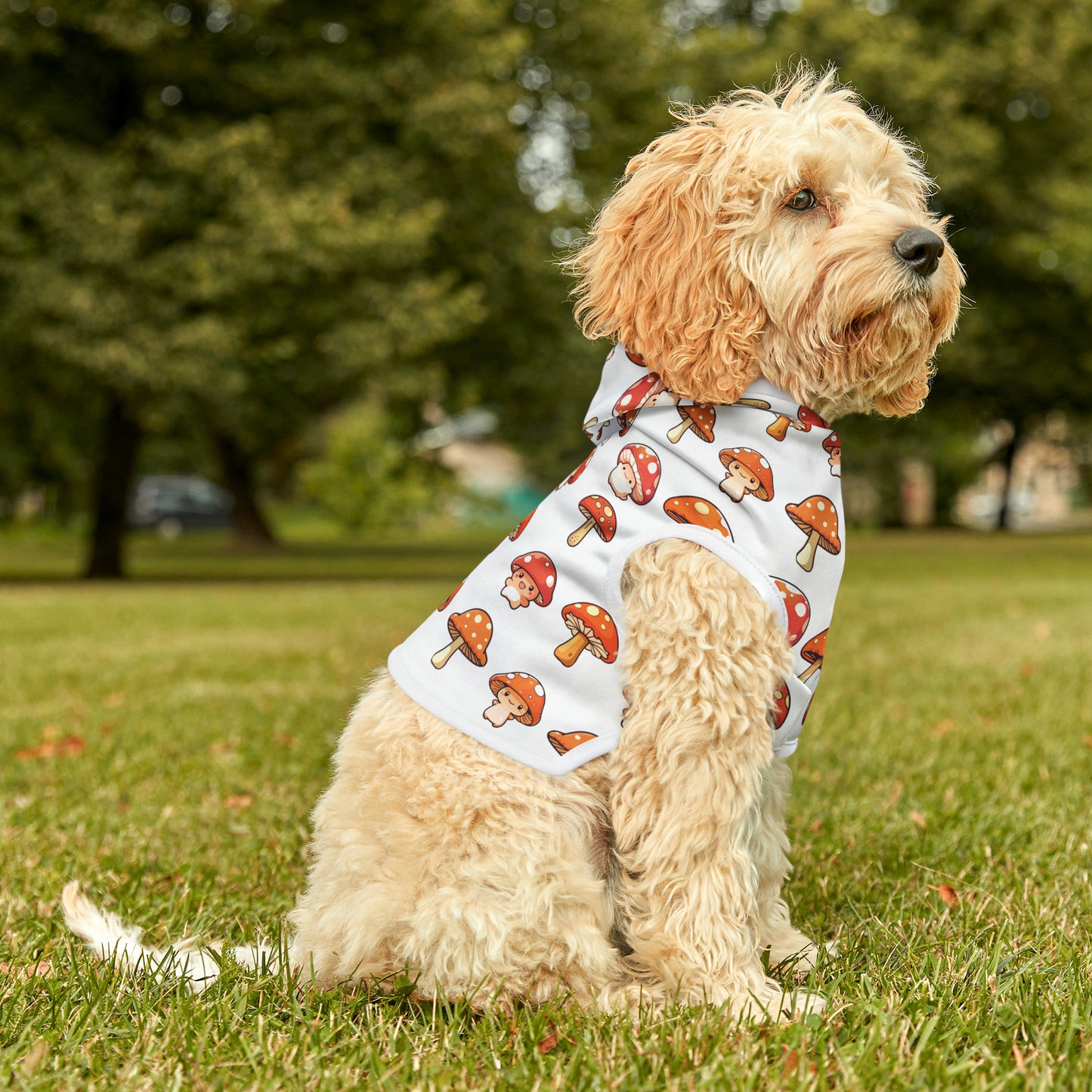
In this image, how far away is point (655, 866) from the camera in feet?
8.96

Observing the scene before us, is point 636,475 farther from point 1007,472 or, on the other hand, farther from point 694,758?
point 1007,472

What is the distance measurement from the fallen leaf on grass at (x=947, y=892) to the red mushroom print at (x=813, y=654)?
1.18 meters

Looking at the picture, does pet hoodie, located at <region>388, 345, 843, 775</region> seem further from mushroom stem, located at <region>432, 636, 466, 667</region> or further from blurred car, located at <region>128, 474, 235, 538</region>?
blurred car, located at <region>128, 474, 235, 538</region>

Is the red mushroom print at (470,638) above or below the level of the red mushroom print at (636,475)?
below

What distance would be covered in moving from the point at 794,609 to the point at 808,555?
5.4 inches

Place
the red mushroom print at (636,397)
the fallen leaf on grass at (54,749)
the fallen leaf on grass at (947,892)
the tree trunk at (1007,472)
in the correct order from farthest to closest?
the tree trunk at (1007,472) → the fallen leaf on grass at (54,749) → the fallen leaf on grass at (947,892) → the red mushroom print at (636,397)

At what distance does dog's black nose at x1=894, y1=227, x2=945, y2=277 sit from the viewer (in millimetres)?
2799

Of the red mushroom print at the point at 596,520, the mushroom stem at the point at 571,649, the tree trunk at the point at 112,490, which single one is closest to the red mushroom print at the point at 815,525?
the red mushroom print at the point at 596,520

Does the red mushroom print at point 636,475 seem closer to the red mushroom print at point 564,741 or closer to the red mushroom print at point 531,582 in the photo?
the red mushroom print at point 531,582

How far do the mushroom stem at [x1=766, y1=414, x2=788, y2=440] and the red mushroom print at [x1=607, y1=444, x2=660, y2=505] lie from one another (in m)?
0.30

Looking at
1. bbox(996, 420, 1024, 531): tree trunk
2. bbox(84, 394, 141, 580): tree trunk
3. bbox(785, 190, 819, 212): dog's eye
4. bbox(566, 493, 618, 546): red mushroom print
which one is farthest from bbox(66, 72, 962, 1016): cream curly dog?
bbox(996, 420, 1024, 531): tree trunk

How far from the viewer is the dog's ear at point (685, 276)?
2828mm

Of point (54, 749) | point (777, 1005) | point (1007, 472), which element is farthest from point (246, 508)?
point (777, 1005)

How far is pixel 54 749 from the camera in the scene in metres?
6.05
